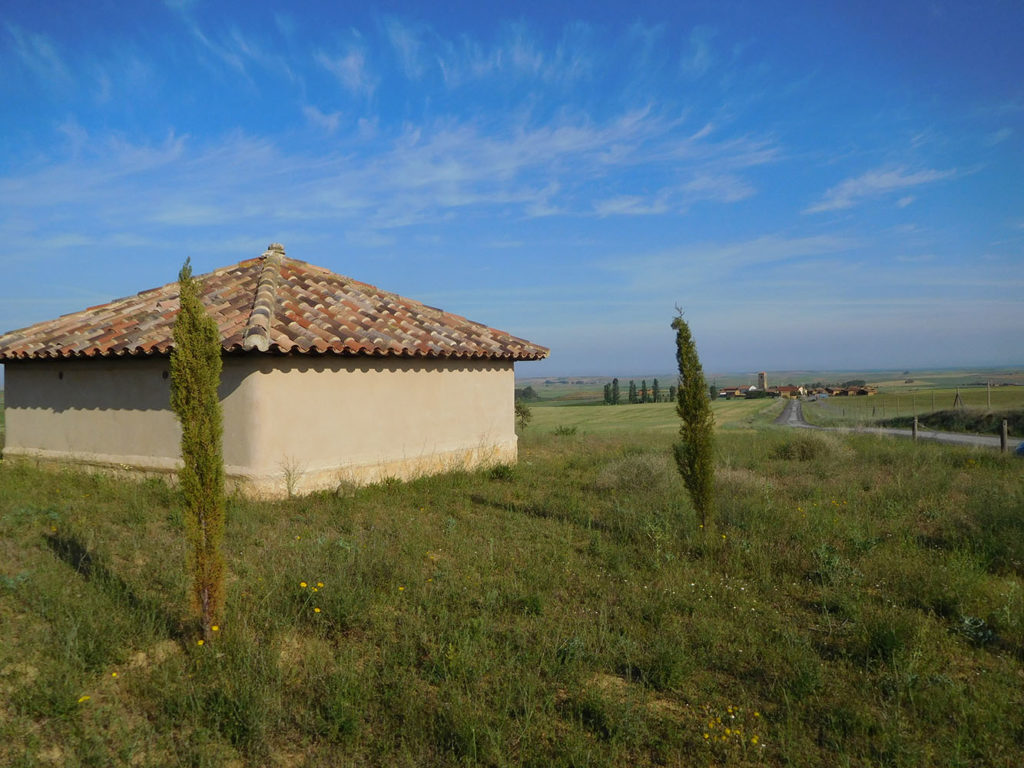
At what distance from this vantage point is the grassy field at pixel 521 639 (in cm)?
384

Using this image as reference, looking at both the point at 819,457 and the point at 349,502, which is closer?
the point at 349,502

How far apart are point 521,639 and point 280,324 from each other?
7.33 metres

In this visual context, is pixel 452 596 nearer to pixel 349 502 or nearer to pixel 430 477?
pixel 349 502

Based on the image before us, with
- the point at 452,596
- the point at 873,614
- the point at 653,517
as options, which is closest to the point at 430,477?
the point at 653,517

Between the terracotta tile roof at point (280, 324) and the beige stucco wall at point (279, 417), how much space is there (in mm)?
461

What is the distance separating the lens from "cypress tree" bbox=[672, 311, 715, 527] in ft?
26.9

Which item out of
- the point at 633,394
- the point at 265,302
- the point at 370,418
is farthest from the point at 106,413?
the point at 633,394

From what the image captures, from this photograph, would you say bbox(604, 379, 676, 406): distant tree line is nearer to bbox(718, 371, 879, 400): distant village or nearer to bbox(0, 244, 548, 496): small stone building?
bbox(718, 371, 879, 400): distant village

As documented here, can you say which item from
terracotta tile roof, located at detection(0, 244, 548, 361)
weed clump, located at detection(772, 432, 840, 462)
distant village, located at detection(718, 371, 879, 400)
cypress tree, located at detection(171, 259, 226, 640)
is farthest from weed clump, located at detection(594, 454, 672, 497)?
distant village, located at detection(718, 371, 879, 400)

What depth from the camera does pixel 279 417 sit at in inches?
397

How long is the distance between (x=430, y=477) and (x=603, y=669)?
25.9 feet

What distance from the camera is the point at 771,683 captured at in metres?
4.55

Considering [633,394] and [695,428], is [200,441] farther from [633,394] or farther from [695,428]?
[633,394]

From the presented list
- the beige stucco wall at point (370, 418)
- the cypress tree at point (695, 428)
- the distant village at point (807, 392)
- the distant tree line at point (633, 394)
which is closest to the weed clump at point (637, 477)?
the cypress tree at point (695, 428)
